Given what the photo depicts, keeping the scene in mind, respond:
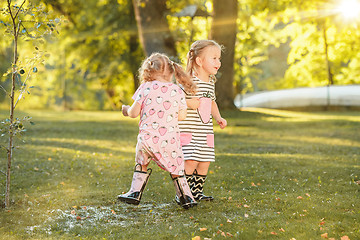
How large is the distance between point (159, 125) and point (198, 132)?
0.57 metres

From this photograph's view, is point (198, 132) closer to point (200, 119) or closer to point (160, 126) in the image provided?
point (200, 119)

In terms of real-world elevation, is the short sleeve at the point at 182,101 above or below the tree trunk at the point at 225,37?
below

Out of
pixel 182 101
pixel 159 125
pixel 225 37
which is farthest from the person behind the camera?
pixel 225 37

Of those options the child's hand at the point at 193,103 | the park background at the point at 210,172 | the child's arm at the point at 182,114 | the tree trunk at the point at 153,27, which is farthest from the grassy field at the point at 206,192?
the tree trunk at the point at 153,27

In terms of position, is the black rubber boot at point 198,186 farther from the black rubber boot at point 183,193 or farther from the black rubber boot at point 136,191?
the black rubber boot at point 136,191

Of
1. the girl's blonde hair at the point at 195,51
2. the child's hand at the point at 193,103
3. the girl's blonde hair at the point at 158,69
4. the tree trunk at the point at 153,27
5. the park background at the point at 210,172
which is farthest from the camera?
the tree trunk at the point at 153,27

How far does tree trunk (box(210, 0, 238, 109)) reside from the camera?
18.2 meters

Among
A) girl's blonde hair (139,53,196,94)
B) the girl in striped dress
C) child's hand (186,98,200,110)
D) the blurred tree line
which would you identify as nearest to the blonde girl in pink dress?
girl's blonde hair (139,53,196,94)

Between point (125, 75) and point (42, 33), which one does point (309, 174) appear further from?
point (125, 75)

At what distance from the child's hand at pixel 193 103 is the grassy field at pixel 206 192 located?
109 cm

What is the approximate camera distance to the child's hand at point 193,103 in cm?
515

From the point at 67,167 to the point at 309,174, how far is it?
3.99 metres

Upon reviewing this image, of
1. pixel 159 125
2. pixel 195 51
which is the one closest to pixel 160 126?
pixel 159 125

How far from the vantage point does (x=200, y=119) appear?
207 inches
